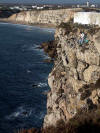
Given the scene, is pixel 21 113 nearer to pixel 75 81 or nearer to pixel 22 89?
pixel 75 81

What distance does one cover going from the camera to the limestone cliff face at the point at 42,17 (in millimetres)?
129538

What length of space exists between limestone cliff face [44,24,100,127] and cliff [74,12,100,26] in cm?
307

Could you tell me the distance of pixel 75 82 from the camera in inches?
1011

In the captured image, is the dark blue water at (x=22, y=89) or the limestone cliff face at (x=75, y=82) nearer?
the limestone cliff face at (x=75, y=82)

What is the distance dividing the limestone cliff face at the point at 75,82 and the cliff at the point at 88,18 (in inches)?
121

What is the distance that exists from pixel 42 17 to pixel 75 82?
11795 centimetres

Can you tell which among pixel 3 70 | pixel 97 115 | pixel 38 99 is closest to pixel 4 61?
pixel 3 70

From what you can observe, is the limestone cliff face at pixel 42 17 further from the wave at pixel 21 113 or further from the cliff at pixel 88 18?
the wave at pixel 21 113

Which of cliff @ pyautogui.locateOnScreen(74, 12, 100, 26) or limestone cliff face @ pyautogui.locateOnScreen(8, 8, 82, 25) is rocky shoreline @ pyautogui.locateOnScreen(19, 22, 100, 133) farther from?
limestone cliff face @ pyautogui.locateOnScreen(8, 8, 82, 25)

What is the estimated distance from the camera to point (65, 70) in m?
29.1

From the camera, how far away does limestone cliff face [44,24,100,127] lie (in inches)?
904

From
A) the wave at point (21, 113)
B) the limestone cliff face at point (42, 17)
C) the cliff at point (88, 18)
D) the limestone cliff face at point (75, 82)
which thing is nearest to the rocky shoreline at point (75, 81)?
the limestone cliff face at point (75, 82)

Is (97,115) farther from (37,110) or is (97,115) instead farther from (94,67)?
(37,110)

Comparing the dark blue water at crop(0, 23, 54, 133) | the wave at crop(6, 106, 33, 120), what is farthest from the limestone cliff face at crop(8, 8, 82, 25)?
the wave at crop(6, 106, 33, 120)
